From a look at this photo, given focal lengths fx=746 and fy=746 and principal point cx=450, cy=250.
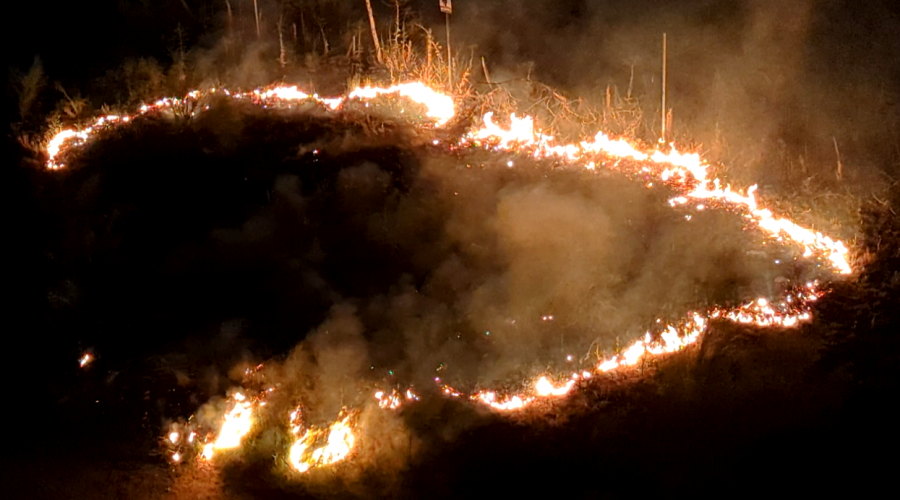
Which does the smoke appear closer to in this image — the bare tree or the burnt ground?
the burnt ground

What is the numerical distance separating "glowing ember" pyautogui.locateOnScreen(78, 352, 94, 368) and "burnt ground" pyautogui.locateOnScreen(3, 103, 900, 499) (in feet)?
0.17

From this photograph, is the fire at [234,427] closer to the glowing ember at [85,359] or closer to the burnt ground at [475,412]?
the burnt ground at [475,412]

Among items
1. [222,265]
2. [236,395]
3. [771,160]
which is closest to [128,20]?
[222,265]

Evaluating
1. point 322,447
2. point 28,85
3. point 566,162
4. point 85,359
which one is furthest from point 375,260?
point 28,85

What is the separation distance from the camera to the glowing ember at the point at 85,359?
439 centimetres

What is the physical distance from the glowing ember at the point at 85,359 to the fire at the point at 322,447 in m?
1.48

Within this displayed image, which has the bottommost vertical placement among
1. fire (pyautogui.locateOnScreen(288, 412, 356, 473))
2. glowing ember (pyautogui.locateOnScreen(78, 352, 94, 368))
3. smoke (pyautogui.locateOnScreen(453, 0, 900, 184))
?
fire (pyautogui.locateOnScreen(288, 412, 356, 473))

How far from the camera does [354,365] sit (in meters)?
4.11

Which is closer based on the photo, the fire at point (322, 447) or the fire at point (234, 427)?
the fire at point (322, 447)

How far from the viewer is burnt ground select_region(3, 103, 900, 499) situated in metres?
3.62

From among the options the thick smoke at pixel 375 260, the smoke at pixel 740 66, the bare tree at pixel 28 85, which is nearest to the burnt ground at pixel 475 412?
the thick smoke at pixel 375 260

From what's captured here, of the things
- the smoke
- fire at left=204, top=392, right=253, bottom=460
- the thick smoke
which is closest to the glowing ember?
the thick smoke

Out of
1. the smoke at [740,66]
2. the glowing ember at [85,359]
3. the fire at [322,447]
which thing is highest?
the smoke at [740,66]

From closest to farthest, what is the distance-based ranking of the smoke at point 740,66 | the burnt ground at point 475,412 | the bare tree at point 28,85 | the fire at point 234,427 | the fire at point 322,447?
the burnt ground at point 475,412 → the fire at point 322,447 → the fire at point 234,427 → the smoke at point 740,66 → the bare tree at point 28,85
